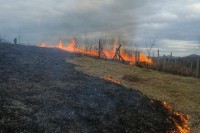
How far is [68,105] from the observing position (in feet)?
65.5

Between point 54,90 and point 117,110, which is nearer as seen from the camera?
point 117,110

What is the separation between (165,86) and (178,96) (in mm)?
4943

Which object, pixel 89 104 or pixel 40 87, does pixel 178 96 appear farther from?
pixel 40 87

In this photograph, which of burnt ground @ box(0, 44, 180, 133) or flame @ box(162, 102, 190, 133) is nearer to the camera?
burnt ground @ box(0, 44, 180, 133)

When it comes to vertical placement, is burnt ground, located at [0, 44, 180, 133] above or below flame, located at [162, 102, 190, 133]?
above

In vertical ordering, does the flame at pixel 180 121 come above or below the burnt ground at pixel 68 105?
below

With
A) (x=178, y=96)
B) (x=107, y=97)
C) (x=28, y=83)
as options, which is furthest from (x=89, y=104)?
(x=178, y=96)

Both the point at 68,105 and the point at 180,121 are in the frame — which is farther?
the point at 180,121

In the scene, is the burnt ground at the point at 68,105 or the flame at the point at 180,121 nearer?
the burnt ground at the point at 68,105

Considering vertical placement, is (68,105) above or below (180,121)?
above

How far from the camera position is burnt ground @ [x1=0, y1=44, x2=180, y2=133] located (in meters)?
16.7

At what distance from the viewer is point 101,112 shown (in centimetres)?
2019

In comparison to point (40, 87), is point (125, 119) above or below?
below

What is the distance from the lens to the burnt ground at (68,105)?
16.7m
